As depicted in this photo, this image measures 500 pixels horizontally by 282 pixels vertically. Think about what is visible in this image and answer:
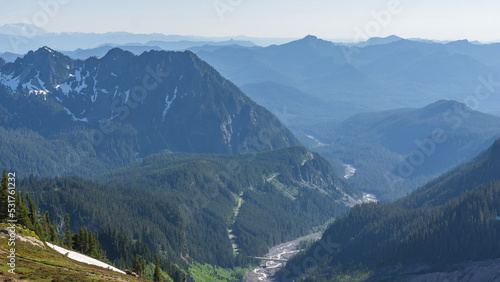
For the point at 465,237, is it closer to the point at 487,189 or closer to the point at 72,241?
the point at 487,189

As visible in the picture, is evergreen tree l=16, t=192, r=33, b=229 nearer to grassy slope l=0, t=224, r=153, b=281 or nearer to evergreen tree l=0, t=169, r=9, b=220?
evergreen tree l=0, t=169, r=9, b=220

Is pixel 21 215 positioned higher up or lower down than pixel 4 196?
lower down

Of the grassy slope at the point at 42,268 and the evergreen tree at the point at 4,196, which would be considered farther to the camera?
the evergreen tree at the point at 4,196

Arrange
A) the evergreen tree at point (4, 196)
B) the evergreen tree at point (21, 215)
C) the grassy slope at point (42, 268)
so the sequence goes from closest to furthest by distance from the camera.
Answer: the grassy slope at point (42, 268) < the evergreen tree at point (4, 196) < the evergreen tree at point (21, 215)

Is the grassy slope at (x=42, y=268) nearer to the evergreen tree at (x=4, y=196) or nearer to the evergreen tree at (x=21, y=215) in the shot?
the evergreen tree at (x=4, y=196)

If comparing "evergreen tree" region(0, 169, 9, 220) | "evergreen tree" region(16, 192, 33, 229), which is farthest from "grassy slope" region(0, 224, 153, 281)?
"evergreen tree" region(16, 192, 33, 229)

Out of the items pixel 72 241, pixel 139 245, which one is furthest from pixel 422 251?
pixel 72 241

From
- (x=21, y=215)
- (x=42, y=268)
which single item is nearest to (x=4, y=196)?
(x=21, y=215)

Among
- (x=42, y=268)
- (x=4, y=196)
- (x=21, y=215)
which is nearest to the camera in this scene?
(x=42, y=268)

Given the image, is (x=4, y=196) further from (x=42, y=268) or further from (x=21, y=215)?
(x=42, y=268)

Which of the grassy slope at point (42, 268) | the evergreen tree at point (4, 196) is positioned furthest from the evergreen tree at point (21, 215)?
the grassy slope at point (42, 268)

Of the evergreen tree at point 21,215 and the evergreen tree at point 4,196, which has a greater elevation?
the evergreen tree at point 4,196
